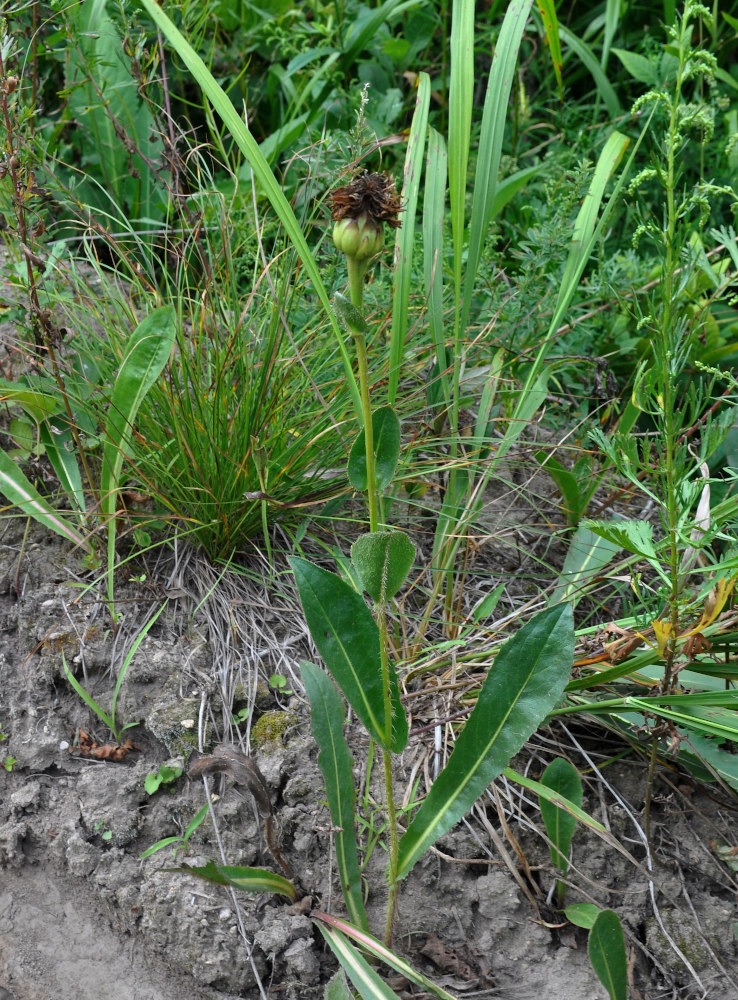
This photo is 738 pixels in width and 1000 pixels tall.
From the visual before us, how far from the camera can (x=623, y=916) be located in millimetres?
1250

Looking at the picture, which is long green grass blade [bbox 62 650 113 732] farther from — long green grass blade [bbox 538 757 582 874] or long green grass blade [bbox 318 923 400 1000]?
long green grass blade [bbox 538 757 582 874]

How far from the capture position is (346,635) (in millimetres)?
1086

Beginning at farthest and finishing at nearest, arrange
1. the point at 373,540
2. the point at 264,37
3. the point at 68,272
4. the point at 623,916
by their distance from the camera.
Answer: the point at 264,37, the point at 68,272, the point at 623,916, the point at 373,540

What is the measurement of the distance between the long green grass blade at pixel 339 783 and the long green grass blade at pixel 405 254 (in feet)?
1.78

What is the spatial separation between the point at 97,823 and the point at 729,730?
94cm

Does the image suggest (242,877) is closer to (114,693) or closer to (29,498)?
(114,693)

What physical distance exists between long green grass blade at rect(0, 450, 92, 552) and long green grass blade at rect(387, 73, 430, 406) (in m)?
0.63

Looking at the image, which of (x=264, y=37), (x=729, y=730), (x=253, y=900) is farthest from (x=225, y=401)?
(x=264, y=37)

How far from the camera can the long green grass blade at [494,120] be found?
5.14 ft

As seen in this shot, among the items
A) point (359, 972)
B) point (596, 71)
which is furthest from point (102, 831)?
point (596, 71)

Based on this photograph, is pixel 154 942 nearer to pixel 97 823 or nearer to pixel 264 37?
pixel 97 823

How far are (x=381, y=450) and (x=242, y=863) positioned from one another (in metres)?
0.68

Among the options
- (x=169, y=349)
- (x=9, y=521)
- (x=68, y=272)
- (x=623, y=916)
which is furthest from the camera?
(x=68, y=272)

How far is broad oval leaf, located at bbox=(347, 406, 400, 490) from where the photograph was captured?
99 cm
